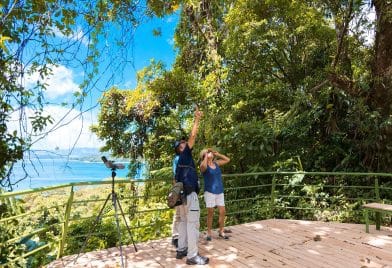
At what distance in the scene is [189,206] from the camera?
211 inches

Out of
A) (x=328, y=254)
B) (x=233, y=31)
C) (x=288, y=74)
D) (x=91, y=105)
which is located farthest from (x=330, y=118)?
(x=91, y=105)

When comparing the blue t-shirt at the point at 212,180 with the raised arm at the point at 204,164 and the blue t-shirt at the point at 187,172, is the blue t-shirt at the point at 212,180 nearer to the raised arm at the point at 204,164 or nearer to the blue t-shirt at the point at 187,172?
the raised arm at the point at 204,164

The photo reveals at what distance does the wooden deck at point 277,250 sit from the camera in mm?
5453

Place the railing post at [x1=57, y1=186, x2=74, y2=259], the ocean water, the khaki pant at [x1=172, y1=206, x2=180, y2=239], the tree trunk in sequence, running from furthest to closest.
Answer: the tree trunk, the khaki pant at [x1=172, y1=206, x2=180, y2=239], the railing post at [x1=57, y1=186, x2=74, y2=259], the ocean water

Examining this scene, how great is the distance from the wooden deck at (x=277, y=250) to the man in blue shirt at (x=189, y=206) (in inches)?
7.6

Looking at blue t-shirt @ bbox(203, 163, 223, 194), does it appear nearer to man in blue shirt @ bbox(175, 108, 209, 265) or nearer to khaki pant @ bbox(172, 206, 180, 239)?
khaki pant @ bbox(172, 206, 180, 239)

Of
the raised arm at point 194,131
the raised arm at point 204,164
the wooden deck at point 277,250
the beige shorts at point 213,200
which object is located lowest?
the wooden deck at point 277,250

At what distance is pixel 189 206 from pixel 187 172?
47cm

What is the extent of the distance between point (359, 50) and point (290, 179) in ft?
13.6

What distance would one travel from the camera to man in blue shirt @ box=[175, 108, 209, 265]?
17.6 feet

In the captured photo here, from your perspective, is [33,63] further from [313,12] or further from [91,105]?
[313,12]

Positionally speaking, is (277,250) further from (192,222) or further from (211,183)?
(192,222)

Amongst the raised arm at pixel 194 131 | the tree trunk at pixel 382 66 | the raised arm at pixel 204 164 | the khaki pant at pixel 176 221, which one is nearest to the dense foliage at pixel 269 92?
the tree trunk at pixel 382 66

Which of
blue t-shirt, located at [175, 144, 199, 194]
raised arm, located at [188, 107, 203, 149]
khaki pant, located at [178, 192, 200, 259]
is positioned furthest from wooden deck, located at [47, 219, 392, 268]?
raised arm, located at [188, 107, 203, 149]
